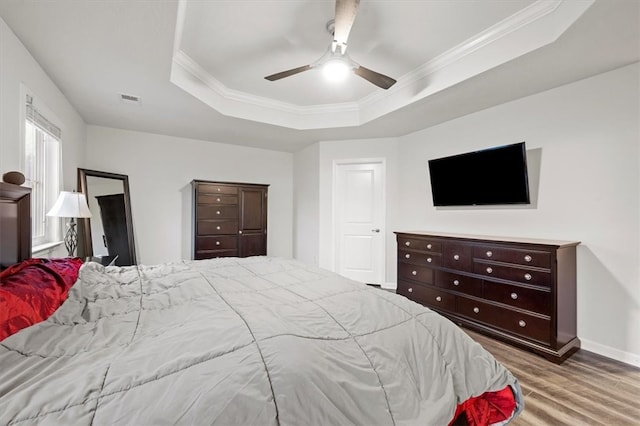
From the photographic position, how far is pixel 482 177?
3.09 metres

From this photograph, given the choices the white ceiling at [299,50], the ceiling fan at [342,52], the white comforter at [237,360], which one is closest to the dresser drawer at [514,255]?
the white comforter at [237,360]

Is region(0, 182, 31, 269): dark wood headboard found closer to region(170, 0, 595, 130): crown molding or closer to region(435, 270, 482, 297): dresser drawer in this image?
region(170, 0, 595, 130): crown molding

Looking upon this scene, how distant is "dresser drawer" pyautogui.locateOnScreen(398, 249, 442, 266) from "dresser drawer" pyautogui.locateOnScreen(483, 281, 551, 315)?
556mm

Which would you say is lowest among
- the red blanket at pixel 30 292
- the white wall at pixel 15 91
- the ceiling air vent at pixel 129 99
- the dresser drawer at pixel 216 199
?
the red blanket at pixel 30 292

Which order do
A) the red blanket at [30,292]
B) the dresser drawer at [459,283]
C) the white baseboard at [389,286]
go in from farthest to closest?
the white baseboard at [389,286] < the dresser drawer at [459,283] < the red blanket at [30,292]

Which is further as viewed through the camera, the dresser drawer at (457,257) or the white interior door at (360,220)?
the white interior door at (360,220)

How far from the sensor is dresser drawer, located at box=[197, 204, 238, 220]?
400cm

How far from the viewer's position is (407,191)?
13.8 ft

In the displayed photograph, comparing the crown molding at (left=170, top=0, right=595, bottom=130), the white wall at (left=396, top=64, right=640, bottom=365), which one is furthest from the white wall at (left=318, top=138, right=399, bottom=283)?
the white wall at (left=396, top=64, right=640, bottom=365)

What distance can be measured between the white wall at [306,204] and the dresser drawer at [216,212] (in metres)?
1.28

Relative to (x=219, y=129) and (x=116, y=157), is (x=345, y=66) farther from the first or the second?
(x=116, y=157)

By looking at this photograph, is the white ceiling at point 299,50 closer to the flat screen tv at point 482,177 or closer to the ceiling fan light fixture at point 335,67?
the ceiling fan light fixture at point 335,67

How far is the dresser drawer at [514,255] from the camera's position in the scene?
2318mm

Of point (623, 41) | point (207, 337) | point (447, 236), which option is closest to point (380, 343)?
point (207, 337)
